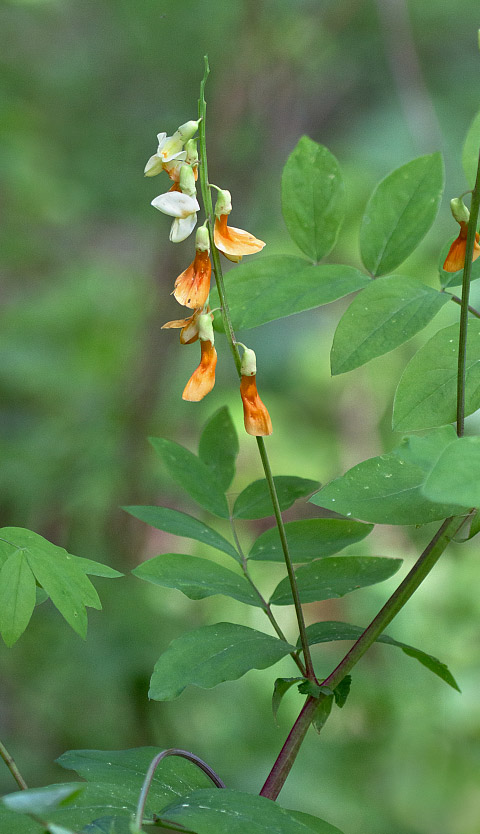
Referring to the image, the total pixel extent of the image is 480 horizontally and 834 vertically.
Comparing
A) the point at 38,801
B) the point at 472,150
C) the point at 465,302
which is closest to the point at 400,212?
the point at 472,150

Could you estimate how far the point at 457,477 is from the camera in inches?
16.1

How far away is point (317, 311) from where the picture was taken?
3678mm

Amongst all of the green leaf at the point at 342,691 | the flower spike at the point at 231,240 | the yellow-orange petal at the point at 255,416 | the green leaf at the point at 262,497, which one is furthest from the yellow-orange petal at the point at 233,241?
the green leaf at the point at 342,691

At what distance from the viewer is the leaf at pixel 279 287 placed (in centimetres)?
65

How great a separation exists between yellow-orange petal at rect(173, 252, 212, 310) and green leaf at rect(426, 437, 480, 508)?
26 centimetres

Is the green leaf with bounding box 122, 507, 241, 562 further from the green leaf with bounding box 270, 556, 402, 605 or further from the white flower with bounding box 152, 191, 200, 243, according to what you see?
the white flower with bounding box 152, 191, 200, 243

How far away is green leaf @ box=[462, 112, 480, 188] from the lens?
25.1 inches

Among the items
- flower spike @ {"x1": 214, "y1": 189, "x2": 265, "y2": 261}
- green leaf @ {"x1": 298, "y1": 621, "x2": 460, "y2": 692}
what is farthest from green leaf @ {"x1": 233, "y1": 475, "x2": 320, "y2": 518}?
flower spike @ {"x1": 214, "y1": 189, "x2": 265, "y2": 261}

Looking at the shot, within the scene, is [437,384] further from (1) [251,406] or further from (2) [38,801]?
(2) [38,801]

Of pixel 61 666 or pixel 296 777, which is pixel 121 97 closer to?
pixel 61 666

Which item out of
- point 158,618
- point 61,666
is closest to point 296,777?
point 158,618

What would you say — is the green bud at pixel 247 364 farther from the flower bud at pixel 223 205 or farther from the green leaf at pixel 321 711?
the green leaf at pixel 321 711

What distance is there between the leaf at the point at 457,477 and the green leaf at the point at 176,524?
0.34 metres

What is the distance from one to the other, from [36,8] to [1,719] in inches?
134
